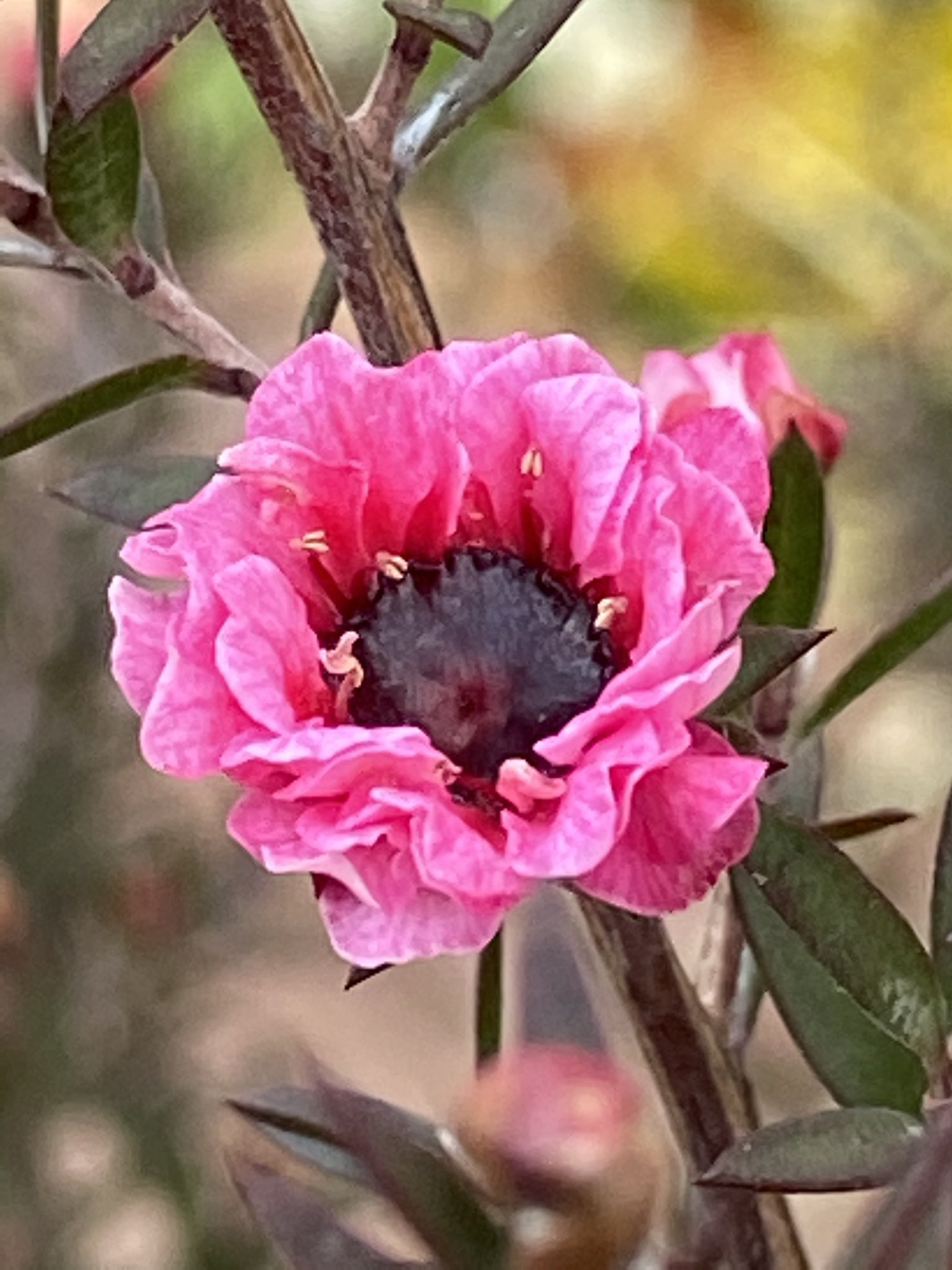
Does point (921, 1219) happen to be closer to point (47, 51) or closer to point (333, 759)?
point (333, 759)

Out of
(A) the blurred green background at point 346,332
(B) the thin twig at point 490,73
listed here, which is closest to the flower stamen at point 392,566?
(B) the thin twig at point 490,73

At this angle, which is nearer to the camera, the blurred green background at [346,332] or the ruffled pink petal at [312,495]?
the ruffled pink petal at [312,495]

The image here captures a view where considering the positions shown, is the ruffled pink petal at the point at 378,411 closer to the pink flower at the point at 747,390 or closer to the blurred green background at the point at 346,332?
the pink flower at the point at 747,390

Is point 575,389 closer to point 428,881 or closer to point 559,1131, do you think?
point 428,881

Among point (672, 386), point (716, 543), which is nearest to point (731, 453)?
point (716, 543)

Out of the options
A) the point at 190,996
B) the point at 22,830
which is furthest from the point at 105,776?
the point at 190,996

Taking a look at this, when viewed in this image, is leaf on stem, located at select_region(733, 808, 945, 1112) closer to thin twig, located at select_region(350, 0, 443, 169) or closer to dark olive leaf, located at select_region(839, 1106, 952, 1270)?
dark olive leaf, located at select_region(839, 1106, 952, 1270)
